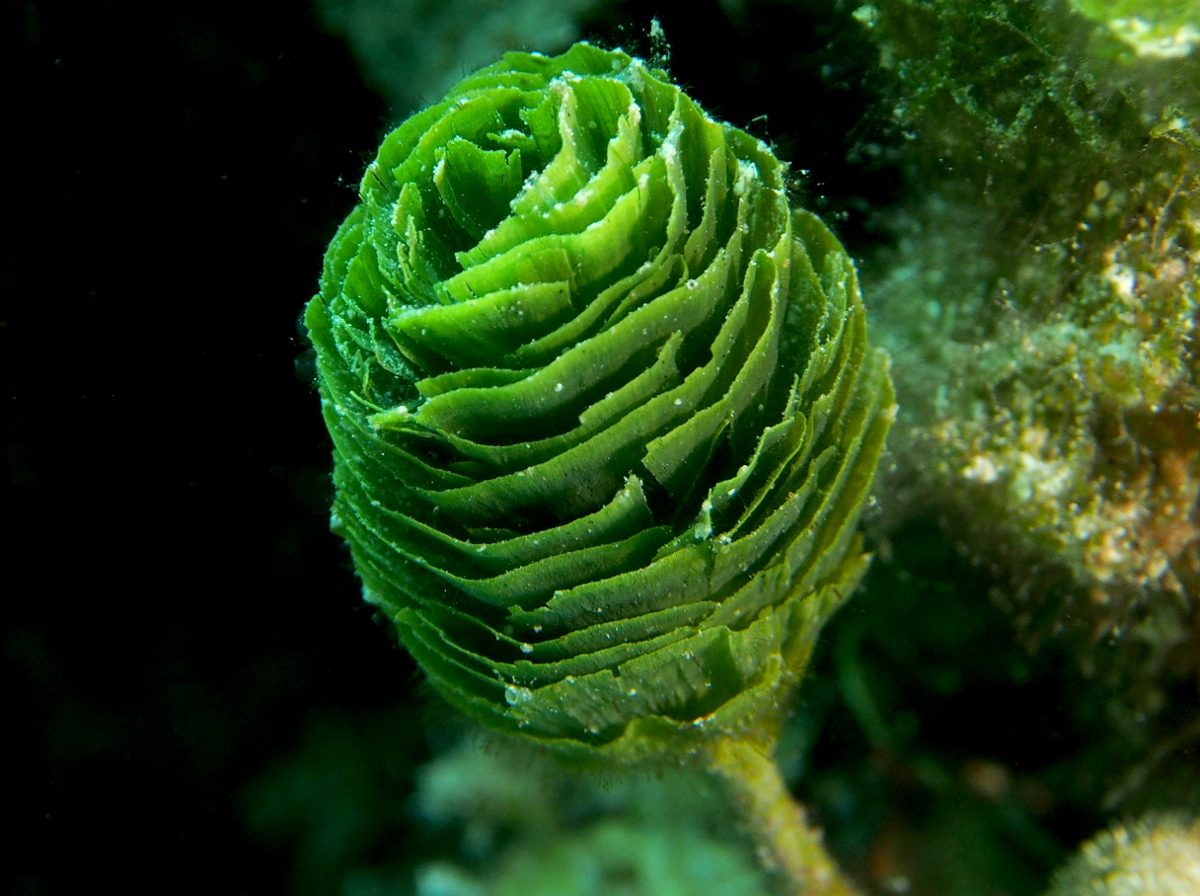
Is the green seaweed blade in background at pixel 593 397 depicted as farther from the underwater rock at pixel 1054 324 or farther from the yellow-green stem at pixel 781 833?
the underwater rock at pixel 1054 324

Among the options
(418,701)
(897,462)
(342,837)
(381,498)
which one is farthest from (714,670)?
(342,837)

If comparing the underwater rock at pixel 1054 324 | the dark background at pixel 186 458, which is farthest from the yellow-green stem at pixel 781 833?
the underwater rock at pixel 1054 324

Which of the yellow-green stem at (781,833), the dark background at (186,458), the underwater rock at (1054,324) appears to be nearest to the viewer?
the underwater rock at (1054,324)

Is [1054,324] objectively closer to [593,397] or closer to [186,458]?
[593,397]

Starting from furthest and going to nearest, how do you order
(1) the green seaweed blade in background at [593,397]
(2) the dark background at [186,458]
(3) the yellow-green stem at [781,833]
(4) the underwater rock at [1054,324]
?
1. (2) the dark background at [186,458]
2. (3) the yellow-green stem at [781,833]
3. (4) the underwater rock at [1054,324]
4. (1) the green seaweed blade in background at [593,397]

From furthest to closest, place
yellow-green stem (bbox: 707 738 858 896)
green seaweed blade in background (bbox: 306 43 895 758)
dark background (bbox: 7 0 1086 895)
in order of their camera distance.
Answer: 1. dark background (bbox: 7 0 1086 895)
2. yellow-green stem (bbox: 707 738 858 896)
3. green seaweed blade in background (bbox: 306 43 895 758)

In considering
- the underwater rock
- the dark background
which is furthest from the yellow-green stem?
the underwater rock

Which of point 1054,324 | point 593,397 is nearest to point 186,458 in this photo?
point 593,397

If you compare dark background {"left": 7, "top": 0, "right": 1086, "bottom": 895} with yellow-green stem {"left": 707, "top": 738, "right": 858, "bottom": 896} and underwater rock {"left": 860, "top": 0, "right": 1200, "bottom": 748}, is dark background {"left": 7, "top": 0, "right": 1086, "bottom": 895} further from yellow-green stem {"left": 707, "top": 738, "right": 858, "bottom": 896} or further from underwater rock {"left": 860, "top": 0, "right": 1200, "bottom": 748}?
underwater rock {"left": 860, "top": 0, "right": 1200, "bottom": 748}
